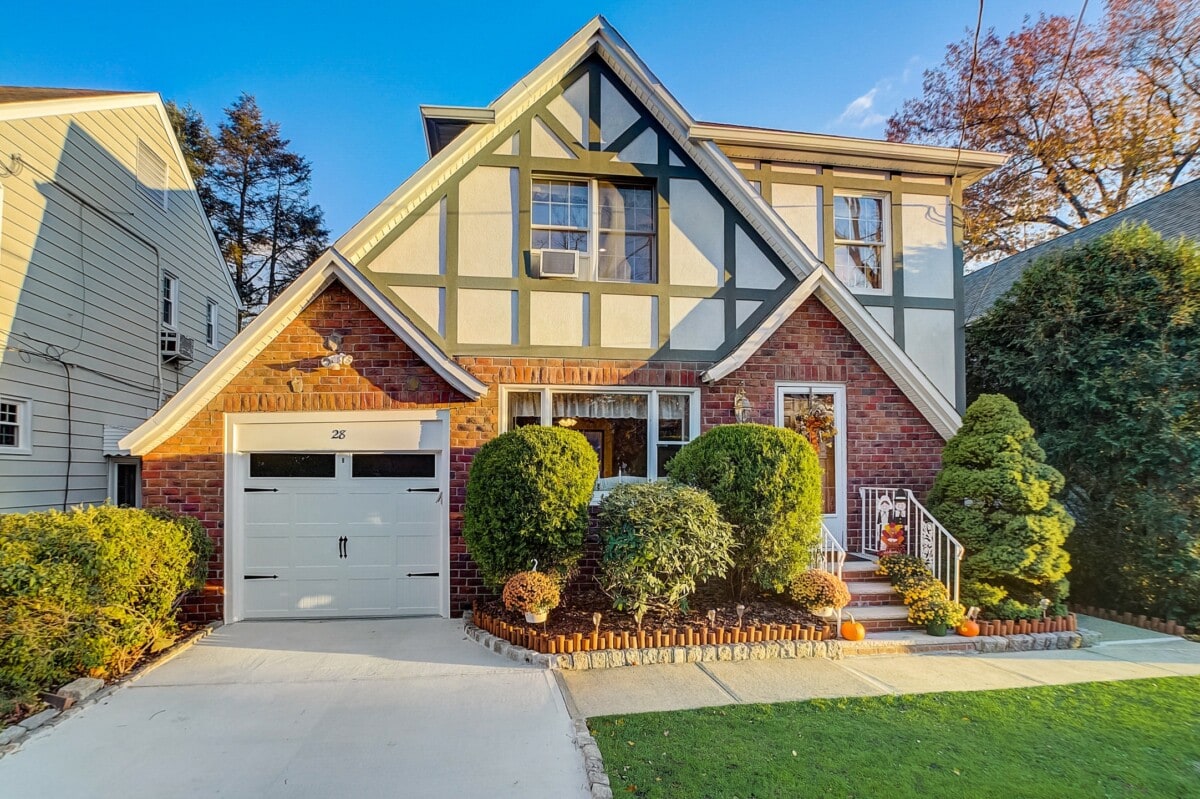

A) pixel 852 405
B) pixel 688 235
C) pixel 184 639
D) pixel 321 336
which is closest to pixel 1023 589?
pixel 852 405

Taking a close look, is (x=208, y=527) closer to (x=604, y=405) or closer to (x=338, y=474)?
(x=338, y=474)

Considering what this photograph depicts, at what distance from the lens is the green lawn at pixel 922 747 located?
144 inches

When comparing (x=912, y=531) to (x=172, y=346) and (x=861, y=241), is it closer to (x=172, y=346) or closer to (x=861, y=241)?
(x=861, y=241)

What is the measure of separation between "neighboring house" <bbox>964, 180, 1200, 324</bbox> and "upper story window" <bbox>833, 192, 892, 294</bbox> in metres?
2.17

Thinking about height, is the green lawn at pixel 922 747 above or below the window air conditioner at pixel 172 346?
below

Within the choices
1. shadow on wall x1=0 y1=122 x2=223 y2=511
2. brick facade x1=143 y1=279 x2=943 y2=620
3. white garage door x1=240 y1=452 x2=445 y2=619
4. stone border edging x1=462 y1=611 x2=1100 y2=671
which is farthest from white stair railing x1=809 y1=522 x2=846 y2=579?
shadow on wall x1=0 y1=122 x2=223 y2=511

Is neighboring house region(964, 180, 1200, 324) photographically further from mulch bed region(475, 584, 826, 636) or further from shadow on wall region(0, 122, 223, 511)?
shadow on wall region(0, 122, 223, 511)

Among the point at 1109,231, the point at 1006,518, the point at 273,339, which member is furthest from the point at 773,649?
the point at 1109,231

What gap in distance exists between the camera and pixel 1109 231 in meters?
9.59

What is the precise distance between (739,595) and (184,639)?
247 inches

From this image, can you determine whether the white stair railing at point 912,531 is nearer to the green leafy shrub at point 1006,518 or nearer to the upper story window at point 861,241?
the green leafy shrub at point 1006,518

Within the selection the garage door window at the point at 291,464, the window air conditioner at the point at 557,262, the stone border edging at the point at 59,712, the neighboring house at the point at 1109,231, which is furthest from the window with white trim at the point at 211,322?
the neighboring house at the point at 1109,231

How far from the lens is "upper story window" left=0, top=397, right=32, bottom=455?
8289mm

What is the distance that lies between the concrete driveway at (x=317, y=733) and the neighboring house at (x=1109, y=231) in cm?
962
